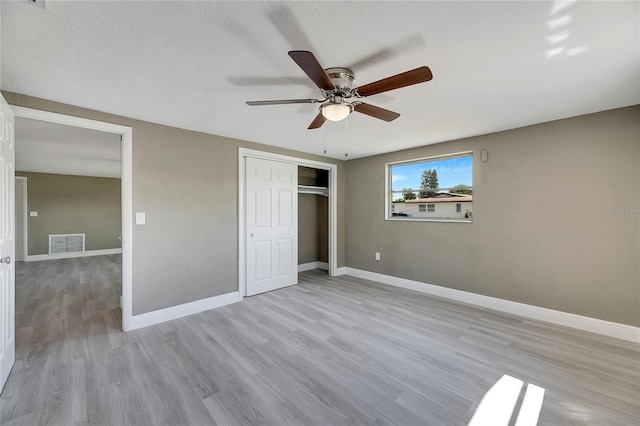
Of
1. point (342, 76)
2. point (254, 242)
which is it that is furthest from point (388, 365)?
point (254, 242)

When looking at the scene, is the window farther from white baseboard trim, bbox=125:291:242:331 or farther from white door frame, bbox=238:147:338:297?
white baseboard trim, bbox=125:291:242:331

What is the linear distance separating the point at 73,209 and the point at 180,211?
21.1 feet

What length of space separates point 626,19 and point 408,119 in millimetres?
1657

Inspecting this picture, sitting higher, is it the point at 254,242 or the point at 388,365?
the point at 254,242

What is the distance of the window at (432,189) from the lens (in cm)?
382

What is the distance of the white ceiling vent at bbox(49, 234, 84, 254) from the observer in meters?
6.88

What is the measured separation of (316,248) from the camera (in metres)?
5.93

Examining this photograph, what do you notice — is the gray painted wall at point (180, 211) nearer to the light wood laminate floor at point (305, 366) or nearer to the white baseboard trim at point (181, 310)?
the white baseboard trim at point (181, 310)

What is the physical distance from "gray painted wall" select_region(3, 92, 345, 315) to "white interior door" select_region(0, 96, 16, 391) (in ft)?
1.93

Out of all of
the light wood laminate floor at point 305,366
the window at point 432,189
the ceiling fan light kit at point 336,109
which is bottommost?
the light wood laminate floor at point 305,366

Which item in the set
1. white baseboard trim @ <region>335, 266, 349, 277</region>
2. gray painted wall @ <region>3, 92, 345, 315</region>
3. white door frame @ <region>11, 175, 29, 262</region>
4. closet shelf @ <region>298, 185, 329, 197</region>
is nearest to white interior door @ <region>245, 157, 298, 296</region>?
gray painted wall @ <region>3, 92, 345, 315</region>

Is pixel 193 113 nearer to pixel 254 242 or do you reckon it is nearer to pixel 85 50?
pixel 85 50

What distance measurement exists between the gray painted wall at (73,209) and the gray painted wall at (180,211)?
20.6ft

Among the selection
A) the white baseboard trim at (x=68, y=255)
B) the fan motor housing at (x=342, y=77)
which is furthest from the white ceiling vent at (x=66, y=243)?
the fan motor housing at (x=342, y=77)
